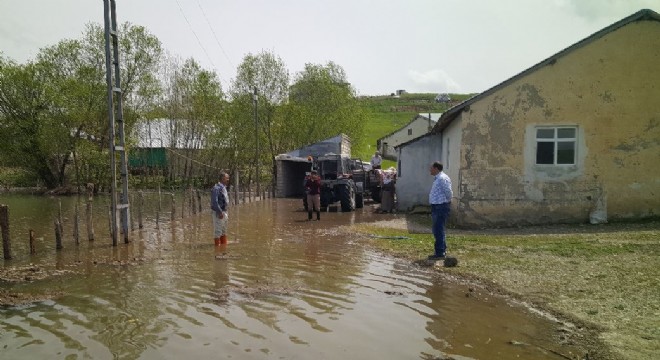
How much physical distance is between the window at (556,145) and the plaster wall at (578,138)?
0.56 feet

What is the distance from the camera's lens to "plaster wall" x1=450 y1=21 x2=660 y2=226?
13.9 m

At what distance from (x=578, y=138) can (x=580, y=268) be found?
288 inches

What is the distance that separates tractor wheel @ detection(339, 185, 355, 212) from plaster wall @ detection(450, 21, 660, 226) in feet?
22.1

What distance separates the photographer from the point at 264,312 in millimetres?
6289

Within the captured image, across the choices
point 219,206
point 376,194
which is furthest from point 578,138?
point 376,194

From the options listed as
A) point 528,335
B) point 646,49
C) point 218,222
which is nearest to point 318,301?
point 528,335

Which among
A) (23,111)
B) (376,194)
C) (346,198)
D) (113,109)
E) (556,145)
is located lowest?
(376,194)

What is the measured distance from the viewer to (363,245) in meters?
11.8

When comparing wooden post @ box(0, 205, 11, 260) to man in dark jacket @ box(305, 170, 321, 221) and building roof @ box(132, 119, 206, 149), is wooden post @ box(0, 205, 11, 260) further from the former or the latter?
building roof @ box(132, 119, 206, 149)

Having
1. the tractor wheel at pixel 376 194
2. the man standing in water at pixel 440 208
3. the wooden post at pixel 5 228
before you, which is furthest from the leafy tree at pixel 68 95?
the man standing in water at pixel 440 208

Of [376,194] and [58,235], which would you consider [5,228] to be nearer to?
[58,235]

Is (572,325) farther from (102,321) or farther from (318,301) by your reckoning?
(102,321)

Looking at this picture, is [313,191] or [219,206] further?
[313,191]

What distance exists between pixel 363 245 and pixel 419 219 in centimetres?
633
